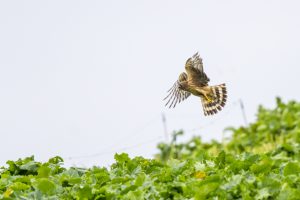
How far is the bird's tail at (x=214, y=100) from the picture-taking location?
656 cm

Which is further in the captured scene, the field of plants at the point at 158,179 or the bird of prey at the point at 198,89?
the bird of prey at the point at 198,89

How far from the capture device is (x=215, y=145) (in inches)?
512

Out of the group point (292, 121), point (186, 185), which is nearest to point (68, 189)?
point (186, 185)

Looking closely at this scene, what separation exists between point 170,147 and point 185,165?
7728mm

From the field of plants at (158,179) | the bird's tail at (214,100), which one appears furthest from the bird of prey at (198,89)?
the field of plants at (158,179)

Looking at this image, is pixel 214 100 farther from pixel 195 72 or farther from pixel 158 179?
pixel 158 179

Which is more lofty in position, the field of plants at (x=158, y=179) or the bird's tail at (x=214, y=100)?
the bird's tail at (x=214, y=100)

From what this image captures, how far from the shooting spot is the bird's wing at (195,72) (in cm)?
647

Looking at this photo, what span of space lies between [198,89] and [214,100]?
180 mm

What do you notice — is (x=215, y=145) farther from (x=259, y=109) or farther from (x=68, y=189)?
(x=68, y=189)

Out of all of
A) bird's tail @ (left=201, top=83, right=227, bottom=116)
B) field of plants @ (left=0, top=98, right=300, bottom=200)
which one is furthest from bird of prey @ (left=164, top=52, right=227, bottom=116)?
field of plants @ (left=0, top=98, right=300, bottom=200)

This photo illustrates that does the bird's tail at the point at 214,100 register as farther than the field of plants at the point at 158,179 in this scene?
Yes

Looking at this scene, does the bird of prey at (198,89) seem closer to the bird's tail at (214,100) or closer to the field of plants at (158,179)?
the bird's tail at (214,100)

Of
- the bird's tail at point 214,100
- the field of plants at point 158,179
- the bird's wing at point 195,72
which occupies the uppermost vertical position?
the bird's wing at point 195,72
